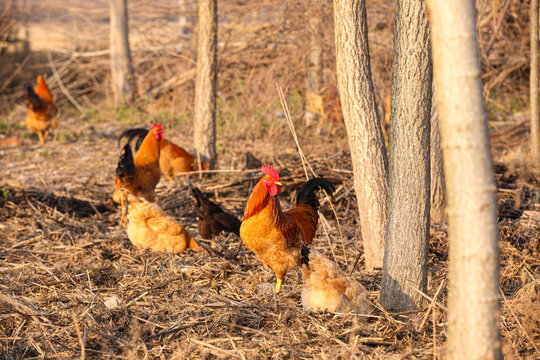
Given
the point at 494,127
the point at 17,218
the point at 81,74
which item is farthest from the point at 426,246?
the point at 81,74

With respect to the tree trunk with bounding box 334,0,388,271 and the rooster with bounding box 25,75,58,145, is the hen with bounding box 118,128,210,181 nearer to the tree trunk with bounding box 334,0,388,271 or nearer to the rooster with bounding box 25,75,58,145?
the rooster with bounding box 25,75,58,145

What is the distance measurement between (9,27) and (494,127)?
39.7ft

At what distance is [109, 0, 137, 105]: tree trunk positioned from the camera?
12492mm

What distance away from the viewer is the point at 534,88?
22.6ft

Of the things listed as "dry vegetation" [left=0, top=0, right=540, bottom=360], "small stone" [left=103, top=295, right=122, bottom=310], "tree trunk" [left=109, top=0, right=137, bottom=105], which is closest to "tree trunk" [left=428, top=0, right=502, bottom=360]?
"dry vegetation" [left=0, top=0, right=540, bottom=360]

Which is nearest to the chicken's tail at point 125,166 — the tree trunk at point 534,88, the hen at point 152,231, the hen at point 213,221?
the hen at point 152,231

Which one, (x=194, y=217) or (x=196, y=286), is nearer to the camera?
(x=196, y=286)

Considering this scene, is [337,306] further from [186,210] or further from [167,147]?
[167,147]

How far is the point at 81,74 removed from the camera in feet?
47.6

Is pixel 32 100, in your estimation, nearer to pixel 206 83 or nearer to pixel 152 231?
pixel 206 83

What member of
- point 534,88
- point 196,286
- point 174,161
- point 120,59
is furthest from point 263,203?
point 120,59

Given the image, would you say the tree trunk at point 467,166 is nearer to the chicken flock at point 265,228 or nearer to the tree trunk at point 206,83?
the chicken flock at point 265,228

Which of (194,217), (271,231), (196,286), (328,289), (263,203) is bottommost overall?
(194,217)

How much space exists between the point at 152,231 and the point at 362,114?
2.49 metres
